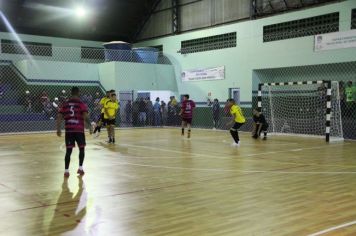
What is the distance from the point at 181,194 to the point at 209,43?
18.9 m

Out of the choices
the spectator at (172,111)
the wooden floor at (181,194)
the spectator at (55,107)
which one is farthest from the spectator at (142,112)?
the wooden floor at (181,194)

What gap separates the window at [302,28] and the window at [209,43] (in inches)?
98.8

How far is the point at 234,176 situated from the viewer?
788 centimetres

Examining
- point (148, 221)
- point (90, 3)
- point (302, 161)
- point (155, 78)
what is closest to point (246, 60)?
point (155, 78)

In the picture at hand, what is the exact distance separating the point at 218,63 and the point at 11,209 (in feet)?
63.4

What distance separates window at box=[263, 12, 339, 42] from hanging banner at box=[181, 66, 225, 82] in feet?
11.5

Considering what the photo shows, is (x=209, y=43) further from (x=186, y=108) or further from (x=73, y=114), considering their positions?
(x=73, y=114)

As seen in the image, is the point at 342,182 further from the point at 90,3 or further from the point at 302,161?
the point at 90,3

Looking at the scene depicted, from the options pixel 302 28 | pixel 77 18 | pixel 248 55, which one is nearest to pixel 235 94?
pixel 248 55

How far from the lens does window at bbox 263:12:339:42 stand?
724 inches

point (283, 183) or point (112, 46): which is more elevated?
point (112, 46)

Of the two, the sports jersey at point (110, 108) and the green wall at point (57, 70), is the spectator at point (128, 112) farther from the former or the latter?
the sports jersey at point (110, 108)

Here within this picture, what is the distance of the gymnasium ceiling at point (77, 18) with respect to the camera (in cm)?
2380

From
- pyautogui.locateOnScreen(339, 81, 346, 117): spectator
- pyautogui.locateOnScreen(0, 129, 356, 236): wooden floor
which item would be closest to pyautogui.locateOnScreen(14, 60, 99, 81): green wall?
pyautogui.locateOnScreen(0, 129, 356, 236): wooden floor
